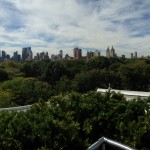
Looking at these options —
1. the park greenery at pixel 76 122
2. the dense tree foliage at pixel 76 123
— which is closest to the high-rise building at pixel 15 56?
the park greenery at pixel 76 122

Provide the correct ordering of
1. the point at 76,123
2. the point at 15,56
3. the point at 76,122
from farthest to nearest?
the point at 15,56 → the point at 76,122 → the point at 76,123

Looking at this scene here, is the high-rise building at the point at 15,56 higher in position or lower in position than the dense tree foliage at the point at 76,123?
higher

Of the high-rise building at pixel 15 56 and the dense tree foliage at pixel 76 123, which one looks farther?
the high-rise building at pixel 15 56

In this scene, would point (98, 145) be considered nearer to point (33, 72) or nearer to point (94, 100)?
point (94, 100)

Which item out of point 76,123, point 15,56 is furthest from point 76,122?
point 15,56

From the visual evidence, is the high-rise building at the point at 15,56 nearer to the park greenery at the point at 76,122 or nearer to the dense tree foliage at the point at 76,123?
the park greenery at the point at 76,122

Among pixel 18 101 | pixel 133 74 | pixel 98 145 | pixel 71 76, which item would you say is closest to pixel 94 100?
pixel 98 145

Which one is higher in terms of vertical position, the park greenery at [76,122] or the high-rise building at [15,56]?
the high-rise building at [15,56]

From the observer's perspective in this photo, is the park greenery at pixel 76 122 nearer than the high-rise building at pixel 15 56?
Yes

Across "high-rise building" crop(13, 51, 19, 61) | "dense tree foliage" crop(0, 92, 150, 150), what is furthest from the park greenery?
"high-rise building" crop(13, 51, 19, 61)

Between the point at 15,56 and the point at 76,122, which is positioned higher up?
the point at 15,56

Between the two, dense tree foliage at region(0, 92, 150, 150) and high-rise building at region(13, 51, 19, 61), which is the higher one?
high-rise building at region(13, 51, 19, 61)

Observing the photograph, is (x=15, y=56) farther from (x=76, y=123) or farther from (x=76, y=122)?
(x=76, y=123)

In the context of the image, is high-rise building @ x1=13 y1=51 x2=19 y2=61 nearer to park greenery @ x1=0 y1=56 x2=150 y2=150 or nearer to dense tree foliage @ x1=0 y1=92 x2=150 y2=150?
park greenery @ x1=0 y1=56 x2=150 y2=150
